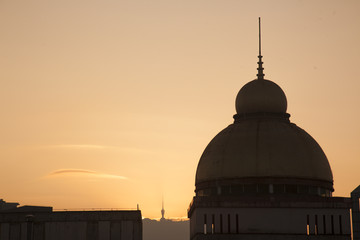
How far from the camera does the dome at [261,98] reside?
3794 inches

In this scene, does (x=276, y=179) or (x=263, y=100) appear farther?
(x=263, y=100)

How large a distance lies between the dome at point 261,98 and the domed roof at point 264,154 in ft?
9.09

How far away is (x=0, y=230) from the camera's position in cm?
8844

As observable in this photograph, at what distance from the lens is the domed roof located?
291ft

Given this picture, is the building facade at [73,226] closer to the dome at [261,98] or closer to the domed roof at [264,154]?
the domed roof at [264,154]

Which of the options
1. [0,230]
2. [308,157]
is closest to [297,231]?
[308,157]

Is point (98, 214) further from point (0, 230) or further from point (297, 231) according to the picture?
point (297, 231)

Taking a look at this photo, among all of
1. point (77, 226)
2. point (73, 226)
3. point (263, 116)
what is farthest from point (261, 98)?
point (73, 226)

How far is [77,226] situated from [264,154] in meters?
22.8

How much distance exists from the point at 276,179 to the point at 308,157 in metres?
5.00

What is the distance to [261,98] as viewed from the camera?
96.6m

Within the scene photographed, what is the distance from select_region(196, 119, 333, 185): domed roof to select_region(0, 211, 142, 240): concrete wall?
11.7m

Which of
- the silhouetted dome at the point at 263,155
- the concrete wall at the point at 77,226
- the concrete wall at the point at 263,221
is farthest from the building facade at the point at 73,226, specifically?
the silhouetted dome at the point at 263,155

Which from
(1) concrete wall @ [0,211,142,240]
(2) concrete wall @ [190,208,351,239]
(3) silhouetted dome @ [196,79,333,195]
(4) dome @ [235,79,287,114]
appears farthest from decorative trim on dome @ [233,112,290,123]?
(1) concrete wall @ [0,211,142,240]
